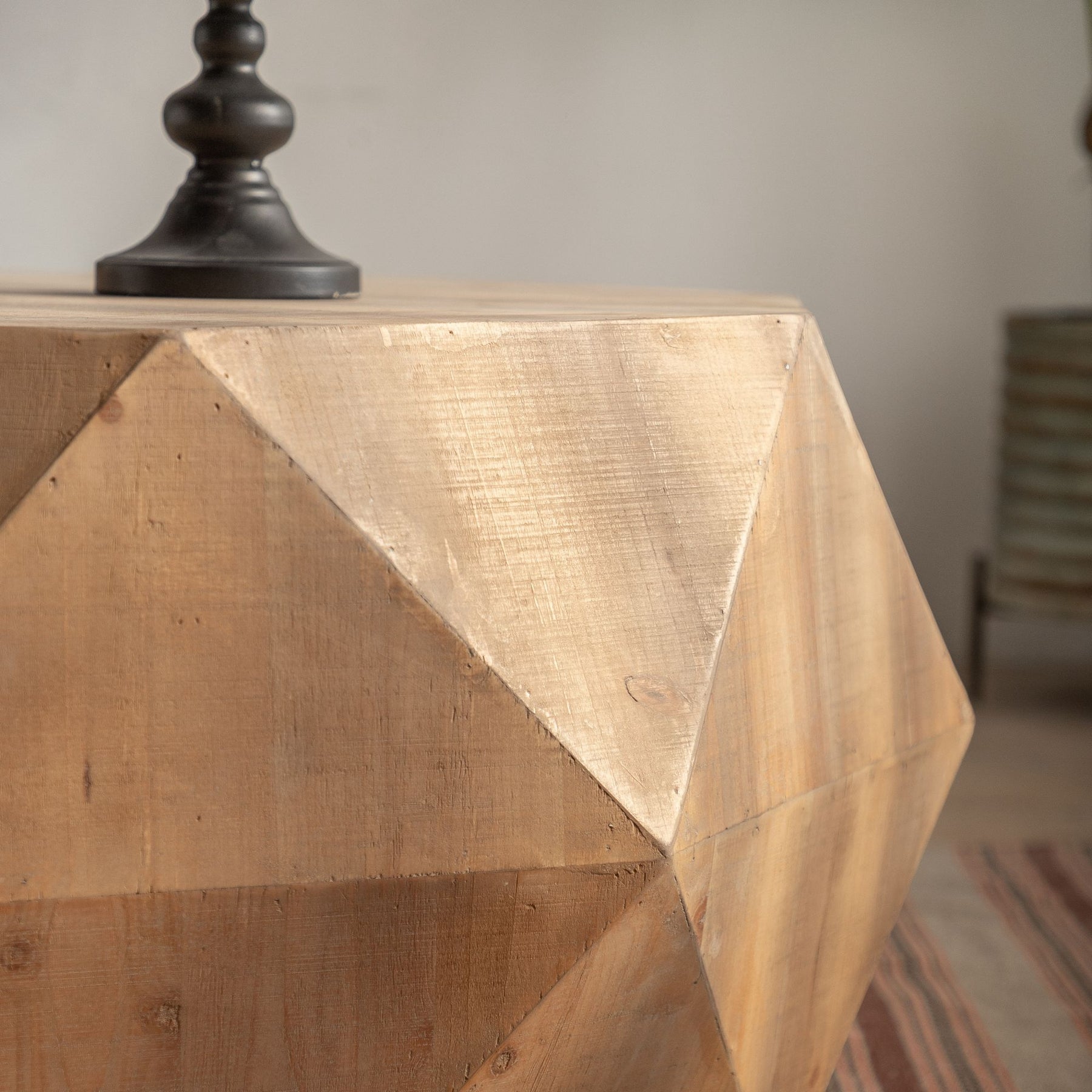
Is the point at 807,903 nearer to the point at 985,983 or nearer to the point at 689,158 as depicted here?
the point at 985,983

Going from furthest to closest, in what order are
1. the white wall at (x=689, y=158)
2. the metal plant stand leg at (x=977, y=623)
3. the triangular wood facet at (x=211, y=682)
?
the metal plant stand leg at (x=977, y=623) < the white wall at (x=689, y=158) < the triangular wood facet at (x=211, y=682)

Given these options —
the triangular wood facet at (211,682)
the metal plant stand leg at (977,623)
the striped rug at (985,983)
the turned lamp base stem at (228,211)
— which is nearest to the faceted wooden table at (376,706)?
the triangular wood facet at (211,682)

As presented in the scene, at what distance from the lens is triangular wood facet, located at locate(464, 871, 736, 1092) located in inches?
21.4

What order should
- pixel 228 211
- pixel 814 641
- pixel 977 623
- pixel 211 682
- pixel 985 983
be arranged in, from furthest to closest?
pixel 977 623 < pixel 985 983 < pixel 228 211 < pixel 814 641 < pixel 211 682

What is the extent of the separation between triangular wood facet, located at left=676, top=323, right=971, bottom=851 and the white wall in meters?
1.33

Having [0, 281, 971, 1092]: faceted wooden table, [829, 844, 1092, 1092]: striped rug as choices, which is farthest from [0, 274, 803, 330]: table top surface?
[829, 844, 1092, 1092]: striped rug

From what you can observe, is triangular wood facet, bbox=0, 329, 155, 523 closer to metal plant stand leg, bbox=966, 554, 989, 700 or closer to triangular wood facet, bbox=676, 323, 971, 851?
triangular wood facet, bbox=676, 323, 971, 851

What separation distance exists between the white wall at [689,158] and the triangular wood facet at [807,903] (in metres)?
1.36

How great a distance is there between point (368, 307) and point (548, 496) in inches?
7.9

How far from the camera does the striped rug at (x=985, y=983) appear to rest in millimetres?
967

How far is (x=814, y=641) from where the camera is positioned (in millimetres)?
630

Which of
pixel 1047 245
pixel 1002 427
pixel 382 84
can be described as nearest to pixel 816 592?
pixel 1002 427

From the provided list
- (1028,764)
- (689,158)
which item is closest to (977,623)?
(1028,764)

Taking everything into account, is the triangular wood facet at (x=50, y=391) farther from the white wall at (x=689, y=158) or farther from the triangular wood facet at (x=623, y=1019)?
the white wall at (x=689, y=158)
